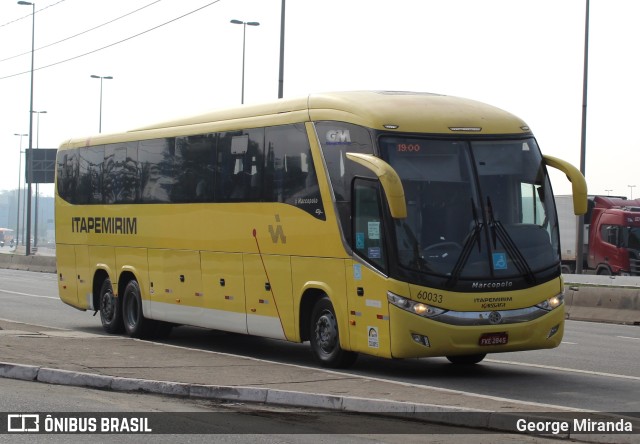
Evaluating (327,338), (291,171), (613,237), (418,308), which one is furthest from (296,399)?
(613,237)

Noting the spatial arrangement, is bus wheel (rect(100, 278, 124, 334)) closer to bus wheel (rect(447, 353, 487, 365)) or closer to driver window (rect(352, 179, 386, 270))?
bus wheel (rect(447, 353, 487, 365))

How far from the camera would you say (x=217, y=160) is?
17.8 metres

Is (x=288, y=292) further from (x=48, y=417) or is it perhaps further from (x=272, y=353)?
(x=48, y=417)

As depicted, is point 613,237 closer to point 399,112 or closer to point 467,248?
point 399,112

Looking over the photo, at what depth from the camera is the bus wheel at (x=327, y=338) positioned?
49.3ft

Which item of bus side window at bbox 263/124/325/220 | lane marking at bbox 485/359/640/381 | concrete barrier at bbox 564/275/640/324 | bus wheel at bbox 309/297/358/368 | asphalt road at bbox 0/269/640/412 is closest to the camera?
asphalt road at bbox 0/269/640/412

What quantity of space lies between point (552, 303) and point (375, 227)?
2.41 metres

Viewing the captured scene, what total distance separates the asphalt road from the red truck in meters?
19.8

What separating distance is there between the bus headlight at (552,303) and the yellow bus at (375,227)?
20 mm

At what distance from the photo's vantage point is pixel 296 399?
1177 cm

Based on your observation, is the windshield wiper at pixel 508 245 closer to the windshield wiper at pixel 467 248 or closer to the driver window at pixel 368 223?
the windshield wiper at pixel 467 248

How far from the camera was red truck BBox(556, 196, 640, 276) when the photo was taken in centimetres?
4366

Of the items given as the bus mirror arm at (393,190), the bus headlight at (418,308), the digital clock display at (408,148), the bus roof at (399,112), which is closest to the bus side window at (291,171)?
the bus roof at (399,112)

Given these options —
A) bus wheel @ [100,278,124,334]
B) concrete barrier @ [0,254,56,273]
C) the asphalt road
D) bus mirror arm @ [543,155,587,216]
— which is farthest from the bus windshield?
concrete barrier @ [0,254,56,273]
